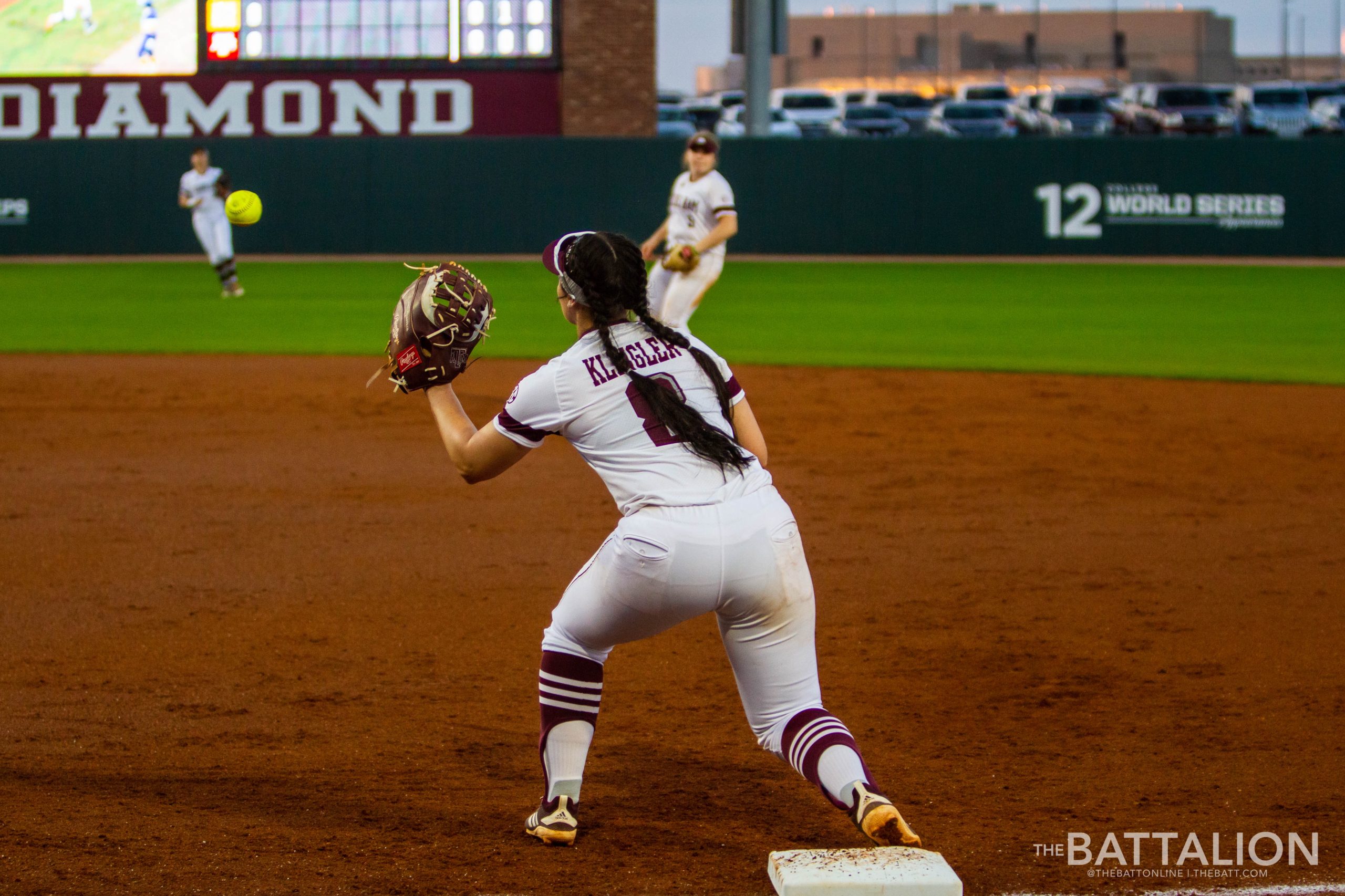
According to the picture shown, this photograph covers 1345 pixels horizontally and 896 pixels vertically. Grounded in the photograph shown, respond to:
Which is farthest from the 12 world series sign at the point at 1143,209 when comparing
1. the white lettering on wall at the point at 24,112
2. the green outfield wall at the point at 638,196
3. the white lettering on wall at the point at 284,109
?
the white lettering on wall at the point at 24,112

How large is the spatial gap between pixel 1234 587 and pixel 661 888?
156 inches

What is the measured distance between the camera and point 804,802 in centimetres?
434

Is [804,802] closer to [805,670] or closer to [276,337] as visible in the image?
[805,670]

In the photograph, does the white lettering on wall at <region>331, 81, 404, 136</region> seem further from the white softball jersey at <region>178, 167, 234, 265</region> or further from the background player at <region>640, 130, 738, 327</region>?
the background player at <region>640, 130, 738, 327</region>

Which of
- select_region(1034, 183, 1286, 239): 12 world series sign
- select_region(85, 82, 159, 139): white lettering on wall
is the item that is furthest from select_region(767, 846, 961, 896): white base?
select_region(85, 82, 159, 139): white lettering on wall

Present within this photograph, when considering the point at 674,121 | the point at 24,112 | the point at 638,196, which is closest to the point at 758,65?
the point at 638,196

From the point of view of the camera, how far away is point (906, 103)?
1826 inches

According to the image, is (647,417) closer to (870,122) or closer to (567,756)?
(567,756)

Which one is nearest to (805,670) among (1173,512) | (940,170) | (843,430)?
(1173,512)

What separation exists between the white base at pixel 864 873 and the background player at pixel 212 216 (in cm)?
1792

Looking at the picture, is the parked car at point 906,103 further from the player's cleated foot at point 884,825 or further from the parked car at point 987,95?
the player's cleated foot at point 884,825

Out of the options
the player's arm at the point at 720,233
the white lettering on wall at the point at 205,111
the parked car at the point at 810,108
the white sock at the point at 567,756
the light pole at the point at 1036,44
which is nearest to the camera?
the white sock at the point at 567,756

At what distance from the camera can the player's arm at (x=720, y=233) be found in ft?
41.5

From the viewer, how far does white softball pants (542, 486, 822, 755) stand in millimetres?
3633
